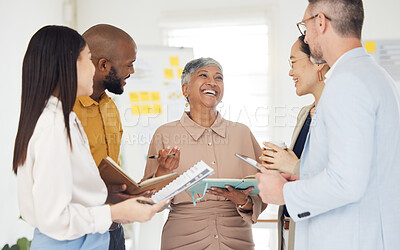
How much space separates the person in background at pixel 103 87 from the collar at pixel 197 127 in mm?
508

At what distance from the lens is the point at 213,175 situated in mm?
2295

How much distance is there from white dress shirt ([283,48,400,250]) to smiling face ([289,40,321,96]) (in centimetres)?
74

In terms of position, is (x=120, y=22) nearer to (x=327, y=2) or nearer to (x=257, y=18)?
(x=257, y=18)

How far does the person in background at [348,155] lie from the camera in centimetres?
118

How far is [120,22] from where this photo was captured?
14.6 ft

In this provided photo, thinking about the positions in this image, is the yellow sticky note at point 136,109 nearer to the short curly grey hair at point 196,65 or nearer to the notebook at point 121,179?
the short curly grey hair at point 196,65

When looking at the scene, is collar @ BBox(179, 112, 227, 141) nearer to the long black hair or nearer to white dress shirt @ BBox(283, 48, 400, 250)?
white dress shirt @ BBox(283, 48, 400, 250)

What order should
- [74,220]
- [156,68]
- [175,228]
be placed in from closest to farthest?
1. [74,220]
2. [175,228]
3. [156,68]

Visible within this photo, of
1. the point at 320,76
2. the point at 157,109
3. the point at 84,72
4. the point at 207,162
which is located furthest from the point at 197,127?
the point at 157,109

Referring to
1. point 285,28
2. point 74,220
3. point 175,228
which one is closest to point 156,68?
point 285,28

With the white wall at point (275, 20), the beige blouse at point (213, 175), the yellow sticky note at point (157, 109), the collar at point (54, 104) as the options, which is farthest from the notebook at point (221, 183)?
the white wall at point (275, 20)

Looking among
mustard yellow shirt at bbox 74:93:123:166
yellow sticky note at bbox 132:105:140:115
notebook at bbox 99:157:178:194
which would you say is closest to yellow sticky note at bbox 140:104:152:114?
yellow sticky note at bbox 132:105:140:115

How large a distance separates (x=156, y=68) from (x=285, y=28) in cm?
143

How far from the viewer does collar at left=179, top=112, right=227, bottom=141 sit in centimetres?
231
